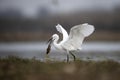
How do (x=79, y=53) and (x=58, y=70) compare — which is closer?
(x=58, y=70)

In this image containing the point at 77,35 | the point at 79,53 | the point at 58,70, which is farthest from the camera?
the point at 79,53

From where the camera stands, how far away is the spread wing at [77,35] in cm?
1711

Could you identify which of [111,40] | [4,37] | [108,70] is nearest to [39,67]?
[108,70]

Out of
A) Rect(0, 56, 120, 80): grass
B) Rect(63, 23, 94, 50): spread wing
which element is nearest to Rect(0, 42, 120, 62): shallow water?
Rect(63, 23, 94, 50): spread wing

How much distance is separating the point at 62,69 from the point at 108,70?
3.32ft

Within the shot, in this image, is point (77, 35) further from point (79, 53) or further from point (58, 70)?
point (79, 53)

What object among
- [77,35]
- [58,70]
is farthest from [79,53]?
[58,70]

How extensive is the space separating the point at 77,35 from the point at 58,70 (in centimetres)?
337

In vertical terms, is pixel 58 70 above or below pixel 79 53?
below

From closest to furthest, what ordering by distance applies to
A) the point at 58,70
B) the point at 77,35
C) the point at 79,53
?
1. the point at 58,70
2. the point at 77,35
3. the point at 79,53

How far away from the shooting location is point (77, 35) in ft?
57.9

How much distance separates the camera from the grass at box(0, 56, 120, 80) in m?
13.8

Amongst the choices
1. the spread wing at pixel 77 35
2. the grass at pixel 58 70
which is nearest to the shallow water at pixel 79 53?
the spread wing at pixel 77 35

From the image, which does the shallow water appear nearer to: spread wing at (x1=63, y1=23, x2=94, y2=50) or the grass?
spread wing at (x1=63, y1=23, x2=94, y2=50)
